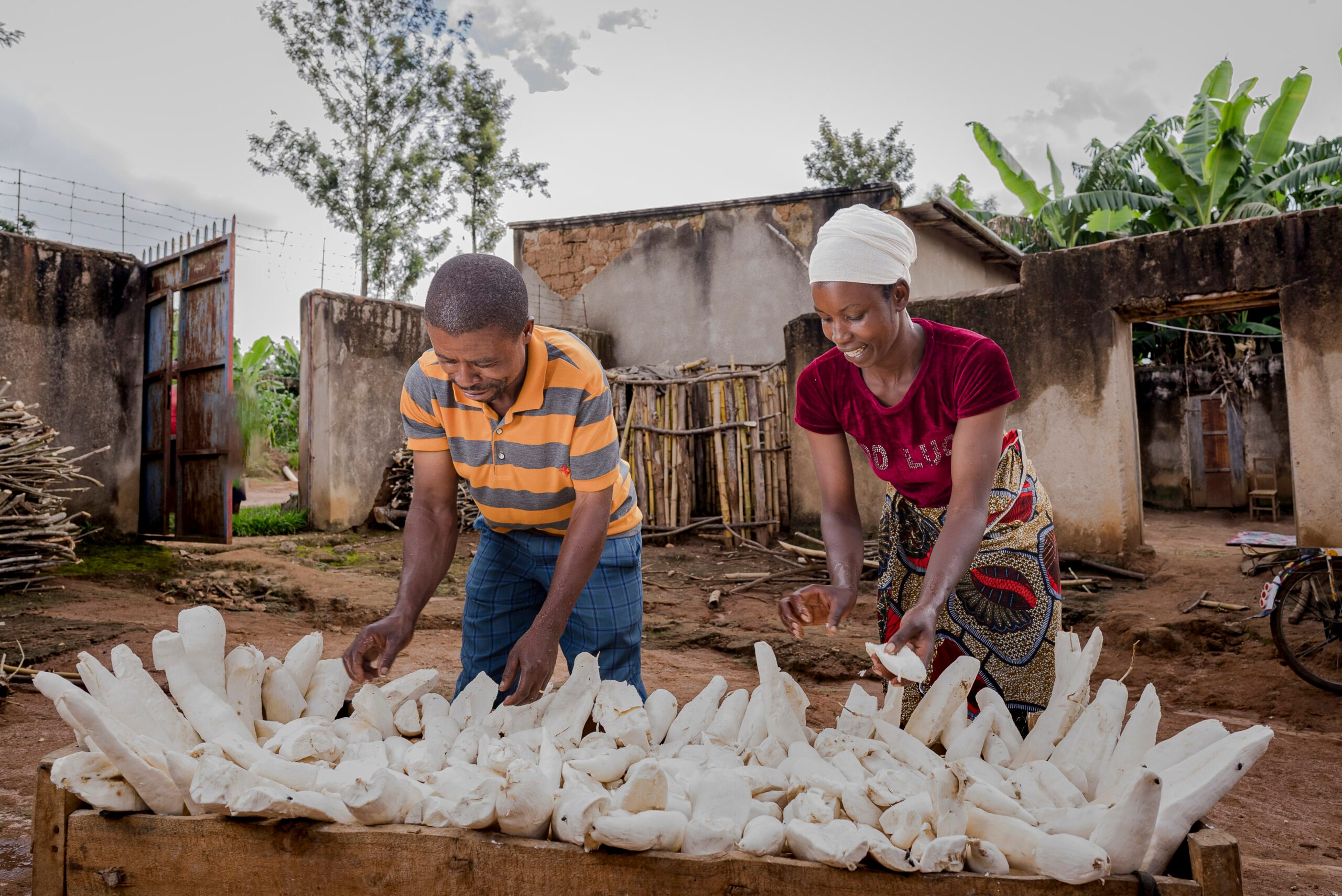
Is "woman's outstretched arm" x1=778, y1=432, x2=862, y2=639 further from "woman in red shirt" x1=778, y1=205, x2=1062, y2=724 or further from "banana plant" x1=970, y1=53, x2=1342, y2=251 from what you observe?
"banana plant" x1=970, y1=53, x2=1342, y2=251

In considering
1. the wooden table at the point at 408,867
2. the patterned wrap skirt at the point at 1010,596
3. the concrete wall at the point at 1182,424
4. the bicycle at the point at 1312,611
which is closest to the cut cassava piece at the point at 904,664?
the wooden table at the point at 408,867

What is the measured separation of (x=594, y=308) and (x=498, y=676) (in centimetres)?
1060

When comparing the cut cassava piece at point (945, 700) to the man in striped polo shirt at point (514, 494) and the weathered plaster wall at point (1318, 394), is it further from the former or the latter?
the weathered plaster wall at point (1318, 394)

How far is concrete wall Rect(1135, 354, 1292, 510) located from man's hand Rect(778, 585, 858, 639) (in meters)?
11.3

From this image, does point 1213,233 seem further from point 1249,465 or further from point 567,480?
point 1249,465

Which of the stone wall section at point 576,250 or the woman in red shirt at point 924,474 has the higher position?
the stone wall section at point 576,250

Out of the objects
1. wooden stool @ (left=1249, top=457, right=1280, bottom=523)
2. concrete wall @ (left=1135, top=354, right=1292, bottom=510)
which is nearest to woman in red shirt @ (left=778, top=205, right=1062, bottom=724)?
concrete wall @ (left=1135, top=354, right=1292, bottom=510)

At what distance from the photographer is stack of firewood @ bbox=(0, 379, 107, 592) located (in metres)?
5.50

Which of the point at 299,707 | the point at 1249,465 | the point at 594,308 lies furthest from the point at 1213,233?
the point at 594,308

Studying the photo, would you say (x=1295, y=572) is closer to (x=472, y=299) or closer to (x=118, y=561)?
(x=472, y=299)

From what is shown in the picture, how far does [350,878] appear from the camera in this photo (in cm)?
130

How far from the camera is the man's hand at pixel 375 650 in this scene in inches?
72.9

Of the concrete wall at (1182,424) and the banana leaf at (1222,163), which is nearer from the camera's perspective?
the banana leaf at (1222,163)

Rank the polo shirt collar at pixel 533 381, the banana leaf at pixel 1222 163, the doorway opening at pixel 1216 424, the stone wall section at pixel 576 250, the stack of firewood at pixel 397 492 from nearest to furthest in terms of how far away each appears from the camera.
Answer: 1. the polo shirt collar at pixel 533 381
2. the stack of firewood at pixel 397 492
3. the banana leaf at pixel 1222 163
4. the doorway opening at pixel 1216 424
5. the stone wall section at pixel 576 250
